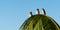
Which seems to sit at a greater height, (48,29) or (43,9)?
(43,9)

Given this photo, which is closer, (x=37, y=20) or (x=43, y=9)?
(x=37, y=20)

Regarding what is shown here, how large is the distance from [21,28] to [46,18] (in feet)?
7.20

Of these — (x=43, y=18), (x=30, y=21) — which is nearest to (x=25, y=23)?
(x=30, y=21)

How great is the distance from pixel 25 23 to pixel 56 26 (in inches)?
97.7

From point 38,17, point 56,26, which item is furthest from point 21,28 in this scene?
point 56,26

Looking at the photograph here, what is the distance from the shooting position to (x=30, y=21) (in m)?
18.0

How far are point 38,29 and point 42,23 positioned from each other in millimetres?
629

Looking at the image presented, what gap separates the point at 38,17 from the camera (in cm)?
1828

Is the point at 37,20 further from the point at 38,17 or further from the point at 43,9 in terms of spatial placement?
the point at 43,9

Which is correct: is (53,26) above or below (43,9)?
below

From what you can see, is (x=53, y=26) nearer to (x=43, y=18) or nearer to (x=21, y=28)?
(x=43, y=18)

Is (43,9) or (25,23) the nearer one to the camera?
(25,23)

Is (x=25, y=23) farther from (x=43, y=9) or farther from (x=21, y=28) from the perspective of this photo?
(x=43, y=9)

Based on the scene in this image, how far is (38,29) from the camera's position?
17.8 meters
